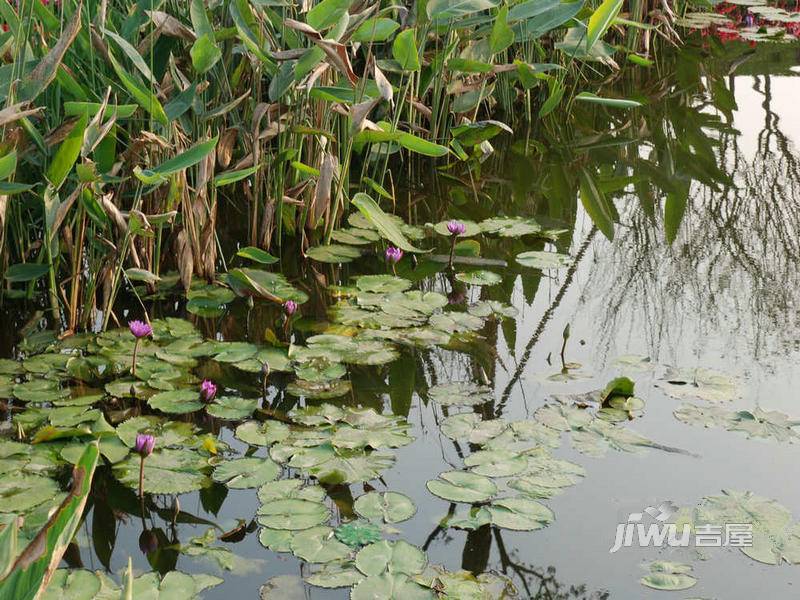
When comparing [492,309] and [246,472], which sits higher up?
[492,309]

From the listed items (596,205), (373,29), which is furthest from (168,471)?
(596,205)

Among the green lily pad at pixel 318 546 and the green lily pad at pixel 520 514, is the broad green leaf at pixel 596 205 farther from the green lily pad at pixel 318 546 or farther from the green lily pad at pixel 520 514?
the green lily pad at pixel 318 546

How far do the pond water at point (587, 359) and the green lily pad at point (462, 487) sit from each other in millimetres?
17

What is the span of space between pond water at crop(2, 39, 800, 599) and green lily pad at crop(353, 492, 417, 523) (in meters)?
0.02

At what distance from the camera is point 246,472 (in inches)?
61.2

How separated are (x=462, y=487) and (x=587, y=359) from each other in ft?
1.81

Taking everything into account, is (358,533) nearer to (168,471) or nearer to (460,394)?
(168,471)

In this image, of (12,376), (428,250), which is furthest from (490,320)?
(12,376)

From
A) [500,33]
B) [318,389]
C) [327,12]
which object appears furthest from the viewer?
[500,33]

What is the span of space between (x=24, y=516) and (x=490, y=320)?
1055 millimetres

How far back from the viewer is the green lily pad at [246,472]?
1534mm

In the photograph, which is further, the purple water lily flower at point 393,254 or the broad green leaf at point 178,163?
the purple water lily flower at point 393,254

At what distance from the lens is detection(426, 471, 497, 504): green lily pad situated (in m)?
1.51

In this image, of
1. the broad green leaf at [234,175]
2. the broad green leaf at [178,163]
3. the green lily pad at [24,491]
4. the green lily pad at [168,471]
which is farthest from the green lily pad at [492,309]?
the green lily pad at [24,491]
